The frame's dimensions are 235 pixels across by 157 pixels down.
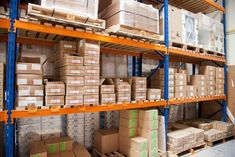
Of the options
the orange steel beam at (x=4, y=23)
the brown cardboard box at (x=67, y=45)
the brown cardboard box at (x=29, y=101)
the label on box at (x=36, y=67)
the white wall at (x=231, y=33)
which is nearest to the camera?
the orange steel beam at (x=4, y=23)

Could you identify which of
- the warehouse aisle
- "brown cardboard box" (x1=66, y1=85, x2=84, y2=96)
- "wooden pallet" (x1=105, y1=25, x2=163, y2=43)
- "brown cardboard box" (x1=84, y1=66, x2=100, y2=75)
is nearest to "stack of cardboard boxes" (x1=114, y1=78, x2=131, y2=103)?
"brown cardboard box" (x1=84, y1=66, x2=100, y2=75)

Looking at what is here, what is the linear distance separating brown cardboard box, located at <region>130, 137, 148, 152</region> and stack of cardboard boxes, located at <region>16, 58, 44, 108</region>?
2237 mm

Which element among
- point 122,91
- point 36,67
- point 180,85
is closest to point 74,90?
point 36,67

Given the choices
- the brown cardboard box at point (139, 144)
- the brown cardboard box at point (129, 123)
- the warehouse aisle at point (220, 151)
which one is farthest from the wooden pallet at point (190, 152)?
the brown cardboard box at point (129, 123)

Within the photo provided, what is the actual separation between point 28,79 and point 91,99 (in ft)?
3.69

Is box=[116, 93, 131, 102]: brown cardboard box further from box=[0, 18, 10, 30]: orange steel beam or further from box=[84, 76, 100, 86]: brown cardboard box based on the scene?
box=[0, 18, 10, 30]: orange steel beam

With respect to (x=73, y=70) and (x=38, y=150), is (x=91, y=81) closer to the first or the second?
(x=73, y=70)

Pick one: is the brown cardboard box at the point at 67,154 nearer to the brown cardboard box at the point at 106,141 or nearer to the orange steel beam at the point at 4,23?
the brown cardboard box at the point at 106,141

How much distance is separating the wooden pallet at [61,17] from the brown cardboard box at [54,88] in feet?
3.47

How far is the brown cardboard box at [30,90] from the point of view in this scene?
9.62 ft

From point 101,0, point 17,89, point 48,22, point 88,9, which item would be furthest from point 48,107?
point 101,0

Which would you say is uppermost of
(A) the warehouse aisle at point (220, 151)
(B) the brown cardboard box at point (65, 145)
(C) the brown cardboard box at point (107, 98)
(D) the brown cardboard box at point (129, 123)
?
(C) the brown cardboard box at point (107, 98)

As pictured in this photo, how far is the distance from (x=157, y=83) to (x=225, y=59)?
3.56 metres

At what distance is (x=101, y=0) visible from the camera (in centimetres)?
462
